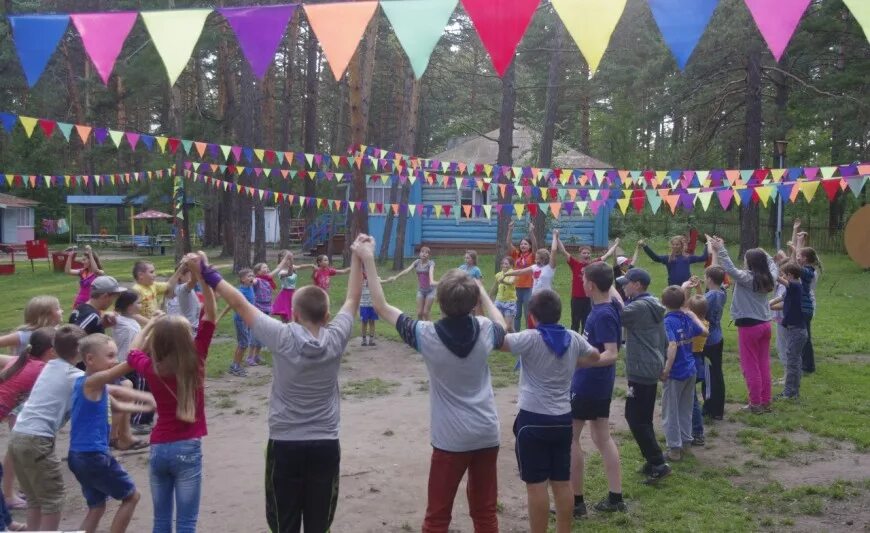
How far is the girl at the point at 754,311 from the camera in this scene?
7277 mm

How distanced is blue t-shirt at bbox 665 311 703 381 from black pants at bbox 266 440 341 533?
3.54 meters

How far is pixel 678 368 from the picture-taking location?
6031 mm

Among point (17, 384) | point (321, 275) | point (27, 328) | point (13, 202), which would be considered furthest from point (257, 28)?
point (13, 202)

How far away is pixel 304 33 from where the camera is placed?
89.8 feet

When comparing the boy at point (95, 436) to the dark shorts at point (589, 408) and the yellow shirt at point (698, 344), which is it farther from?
the yellow shirt at point (698, 344)

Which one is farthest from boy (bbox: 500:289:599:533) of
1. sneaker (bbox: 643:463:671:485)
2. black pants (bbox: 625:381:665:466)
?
sneaker (bbox: 643:463:671:485)

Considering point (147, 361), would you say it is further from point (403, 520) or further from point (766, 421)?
point (766, 421)

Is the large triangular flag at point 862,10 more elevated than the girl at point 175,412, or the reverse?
the large triangular flag at point 862,10

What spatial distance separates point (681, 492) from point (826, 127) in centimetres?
2342

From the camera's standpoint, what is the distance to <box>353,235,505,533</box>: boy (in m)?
3.55

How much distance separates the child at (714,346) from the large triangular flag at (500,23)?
3053mm

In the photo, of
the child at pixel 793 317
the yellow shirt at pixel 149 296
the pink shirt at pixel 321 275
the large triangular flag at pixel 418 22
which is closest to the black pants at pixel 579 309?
the child at pixel 793 317

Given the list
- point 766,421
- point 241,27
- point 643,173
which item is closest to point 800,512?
point 766,421

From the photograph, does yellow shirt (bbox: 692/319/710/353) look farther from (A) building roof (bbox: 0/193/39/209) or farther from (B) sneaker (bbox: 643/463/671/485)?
(A) building roof (bbox: 0/193/39/209)
